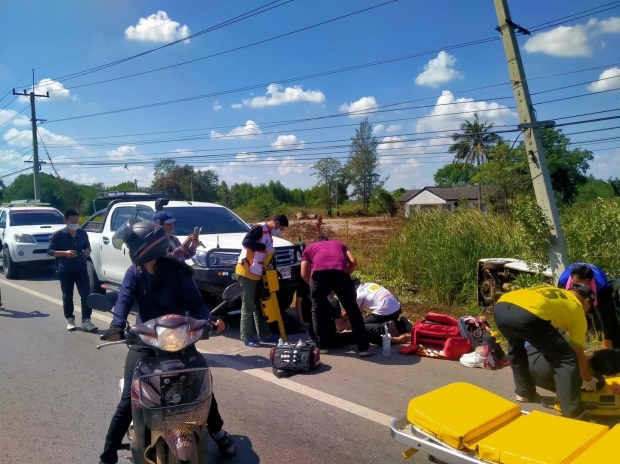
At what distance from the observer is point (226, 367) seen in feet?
19.6

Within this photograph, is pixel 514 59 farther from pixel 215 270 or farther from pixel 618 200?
pixel 215 270

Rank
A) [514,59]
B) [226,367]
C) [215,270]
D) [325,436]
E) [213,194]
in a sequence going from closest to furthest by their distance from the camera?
[325,436] → [226,367] → [215,270] → [514,59] → [213,194]

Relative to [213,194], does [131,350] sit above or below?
below

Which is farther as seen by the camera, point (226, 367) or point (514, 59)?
point (514, 59)

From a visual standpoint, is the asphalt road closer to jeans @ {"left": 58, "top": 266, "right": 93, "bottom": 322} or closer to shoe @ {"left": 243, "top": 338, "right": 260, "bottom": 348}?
shoe @ {"left": 243, "top": 338, "right": 260, "bottom": 348}

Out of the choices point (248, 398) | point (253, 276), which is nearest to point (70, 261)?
point (253, 276)

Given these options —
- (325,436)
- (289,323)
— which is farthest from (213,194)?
(325,436)

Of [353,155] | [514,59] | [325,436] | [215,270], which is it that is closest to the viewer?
[325,436]

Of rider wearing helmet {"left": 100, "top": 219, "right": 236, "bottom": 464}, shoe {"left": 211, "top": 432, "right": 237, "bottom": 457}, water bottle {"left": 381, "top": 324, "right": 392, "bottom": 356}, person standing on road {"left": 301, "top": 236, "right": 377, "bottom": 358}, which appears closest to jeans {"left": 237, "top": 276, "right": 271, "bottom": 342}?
person standing on road {"left": 301, "top": 236, "right": 377, "bottom": 358}

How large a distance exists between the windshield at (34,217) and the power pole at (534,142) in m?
12.8

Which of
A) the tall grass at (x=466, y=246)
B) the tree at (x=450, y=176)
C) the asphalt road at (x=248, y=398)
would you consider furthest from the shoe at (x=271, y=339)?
the tree at (x=450, y=176)

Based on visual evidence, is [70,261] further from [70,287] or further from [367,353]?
[367,353]

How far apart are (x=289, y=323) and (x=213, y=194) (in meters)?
51.4

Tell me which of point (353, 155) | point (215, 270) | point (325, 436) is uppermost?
point (353, 155)
